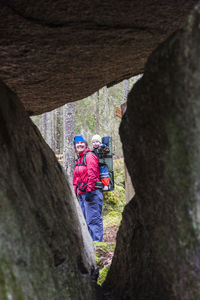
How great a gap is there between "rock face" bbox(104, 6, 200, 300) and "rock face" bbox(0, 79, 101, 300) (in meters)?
0.81

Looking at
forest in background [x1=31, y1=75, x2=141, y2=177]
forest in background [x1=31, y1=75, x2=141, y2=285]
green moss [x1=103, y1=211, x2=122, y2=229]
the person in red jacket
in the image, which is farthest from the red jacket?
forest in background [x1=31, y1=75, x2=141, y2=177]

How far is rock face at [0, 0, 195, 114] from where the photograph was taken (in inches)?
109

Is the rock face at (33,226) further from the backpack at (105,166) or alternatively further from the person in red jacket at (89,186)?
the backpack at (105,166)

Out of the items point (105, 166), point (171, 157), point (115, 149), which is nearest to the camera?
point (171, 157)

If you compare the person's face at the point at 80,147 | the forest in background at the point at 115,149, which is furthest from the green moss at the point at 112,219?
the person's face at the point at 80,147

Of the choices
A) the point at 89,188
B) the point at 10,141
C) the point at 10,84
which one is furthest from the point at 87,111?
the point at 10,141

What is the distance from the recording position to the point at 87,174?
666cm

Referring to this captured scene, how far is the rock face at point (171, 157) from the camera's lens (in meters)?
2.07

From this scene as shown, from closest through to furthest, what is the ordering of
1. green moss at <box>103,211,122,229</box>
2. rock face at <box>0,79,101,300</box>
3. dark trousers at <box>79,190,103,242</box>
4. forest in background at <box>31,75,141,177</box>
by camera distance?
rock face at <box>0,79,101,300</box>
dark trousers at <box>79,190,103,242</box>
green moss at <box>103,211,122,229</box>
forest in background at <box>31,75,141,177</box>

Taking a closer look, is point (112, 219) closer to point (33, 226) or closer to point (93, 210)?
point (93, 210)

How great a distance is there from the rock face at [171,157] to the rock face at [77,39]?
751mm

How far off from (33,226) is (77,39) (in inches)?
72.9

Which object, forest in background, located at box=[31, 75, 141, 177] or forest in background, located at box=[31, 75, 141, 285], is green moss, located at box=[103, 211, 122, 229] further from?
forest in background, located at box=[31, 75, 141, 177]

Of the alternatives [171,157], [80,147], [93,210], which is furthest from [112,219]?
[171,157]
